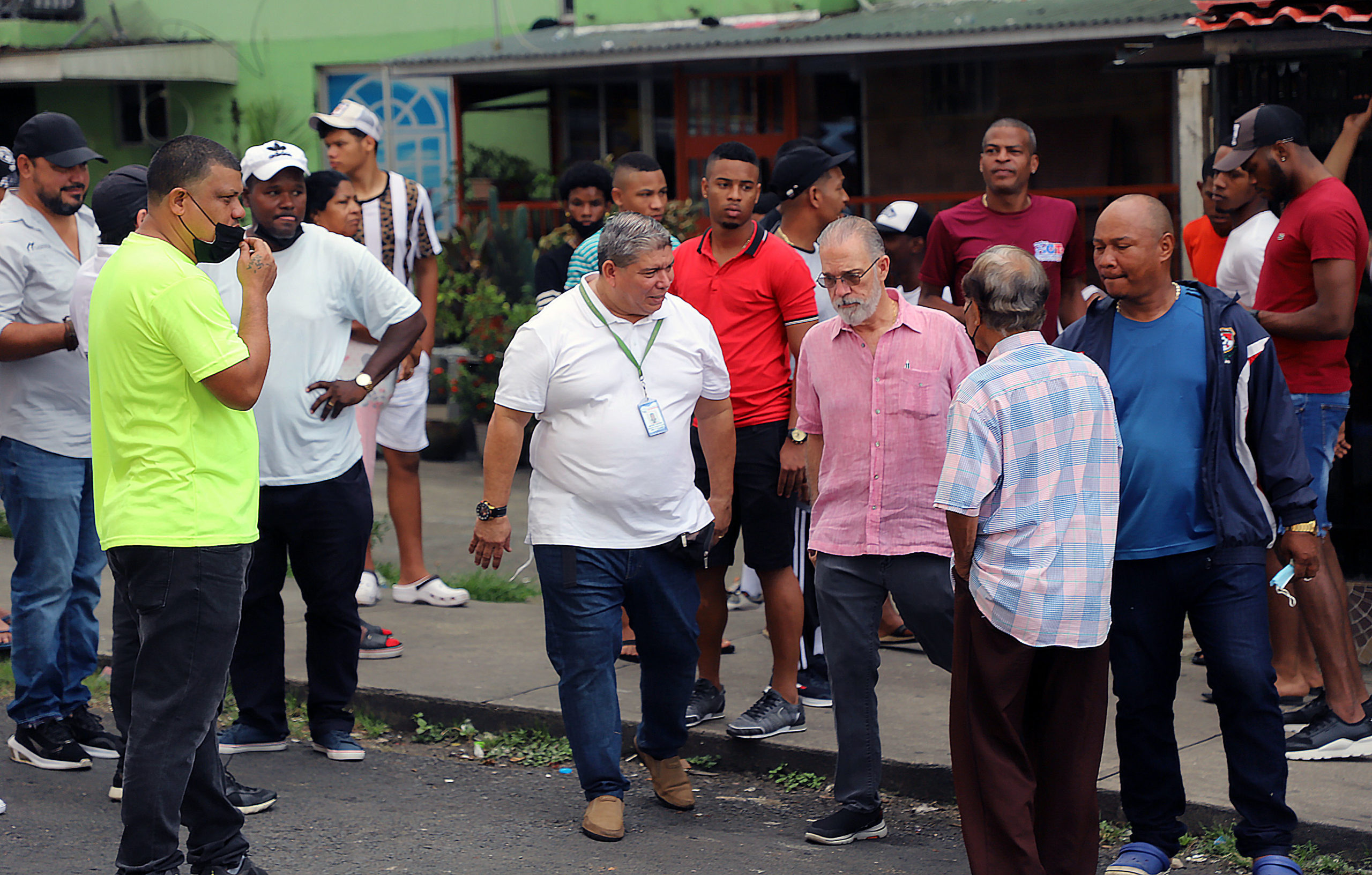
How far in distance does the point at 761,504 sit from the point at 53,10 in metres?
14.8

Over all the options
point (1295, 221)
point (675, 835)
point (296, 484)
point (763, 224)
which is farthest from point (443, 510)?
point (1295, 221)

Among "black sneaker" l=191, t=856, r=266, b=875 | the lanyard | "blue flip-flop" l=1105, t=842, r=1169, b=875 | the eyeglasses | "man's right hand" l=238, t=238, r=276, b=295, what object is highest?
"man's right hand" l=238, t=238, r=276, b=295

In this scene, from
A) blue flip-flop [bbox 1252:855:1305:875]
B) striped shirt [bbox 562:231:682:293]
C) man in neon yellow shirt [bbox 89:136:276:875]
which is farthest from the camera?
striped shirt [bbox 562:231:682:293]

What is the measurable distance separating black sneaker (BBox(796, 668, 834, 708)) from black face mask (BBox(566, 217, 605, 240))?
2.28 metres

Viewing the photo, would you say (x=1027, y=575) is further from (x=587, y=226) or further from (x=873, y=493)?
(x=587, y=226)

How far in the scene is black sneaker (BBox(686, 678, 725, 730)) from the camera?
18.4 feet

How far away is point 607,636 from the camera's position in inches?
188

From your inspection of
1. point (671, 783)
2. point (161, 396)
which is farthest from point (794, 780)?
point (161, 396)

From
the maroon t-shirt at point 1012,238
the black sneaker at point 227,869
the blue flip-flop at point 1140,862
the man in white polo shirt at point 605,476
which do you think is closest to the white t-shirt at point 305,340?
the man in white polo shirt at point 605,476

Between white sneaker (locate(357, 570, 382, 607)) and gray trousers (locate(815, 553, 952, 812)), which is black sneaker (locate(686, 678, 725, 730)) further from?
white sneaker (locate(357, 570, 382, 607))

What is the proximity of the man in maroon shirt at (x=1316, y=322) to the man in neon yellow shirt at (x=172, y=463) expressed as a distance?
3461 mm

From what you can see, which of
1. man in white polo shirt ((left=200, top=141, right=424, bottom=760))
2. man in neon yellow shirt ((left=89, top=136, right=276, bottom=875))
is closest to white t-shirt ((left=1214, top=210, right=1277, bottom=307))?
man in white polo shirt ((left=200, top=141, right=424, bottom=760))

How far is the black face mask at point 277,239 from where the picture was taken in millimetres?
5332

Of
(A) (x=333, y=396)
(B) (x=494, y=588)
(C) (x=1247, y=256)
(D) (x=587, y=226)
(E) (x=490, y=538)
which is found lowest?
(B) (x=494, y=588)
